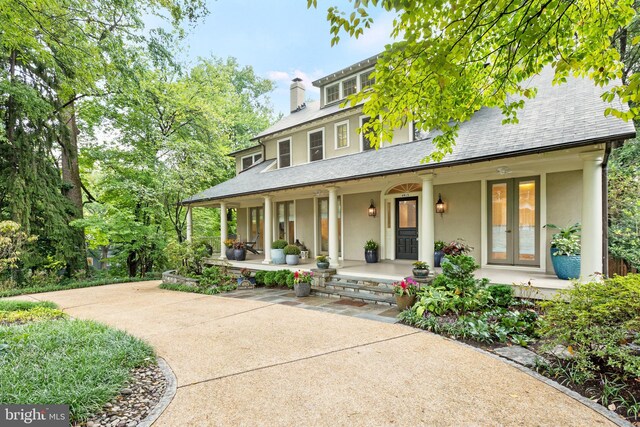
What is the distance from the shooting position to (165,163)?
38.2 feet

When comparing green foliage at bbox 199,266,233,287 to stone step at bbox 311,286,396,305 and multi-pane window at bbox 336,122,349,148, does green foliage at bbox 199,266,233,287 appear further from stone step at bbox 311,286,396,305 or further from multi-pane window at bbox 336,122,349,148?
multi-pane window at bbox 336,122,349,148

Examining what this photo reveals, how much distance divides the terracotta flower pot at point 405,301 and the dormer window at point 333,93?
9163 mm

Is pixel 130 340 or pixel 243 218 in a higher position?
pixel 243 218

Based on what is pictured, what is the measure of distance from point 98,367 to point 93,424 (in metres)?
0.87

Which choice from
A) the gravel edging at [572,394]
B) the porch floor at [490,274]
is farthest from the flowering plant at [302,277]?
the gravel edging at [572,394]

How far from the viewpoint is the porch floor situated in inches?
214

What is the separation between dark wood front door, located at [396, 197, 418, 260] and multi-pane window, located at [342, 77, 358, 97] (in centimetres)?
518

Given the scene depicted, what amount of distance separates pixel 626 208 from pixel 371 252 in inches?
328

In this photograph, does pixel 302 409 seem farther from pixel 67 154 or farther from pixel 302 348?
pixel 67 154

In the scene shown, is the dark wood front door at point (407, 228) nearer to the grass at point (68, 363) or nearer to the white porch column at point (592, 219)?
the white porch column at point (592, 219)

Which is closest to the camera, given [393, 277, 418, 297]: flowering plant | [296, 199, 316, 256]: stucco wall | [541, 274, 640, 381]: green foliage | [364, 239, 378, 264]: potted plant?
[541, 274, 640, 381]: green foliage

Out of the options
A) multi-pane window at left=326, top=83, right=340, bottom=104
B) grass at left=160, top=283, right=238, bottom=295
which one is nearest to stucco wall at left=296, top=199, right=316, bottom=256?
grass at left=160, top=283, right=238, bottom=295

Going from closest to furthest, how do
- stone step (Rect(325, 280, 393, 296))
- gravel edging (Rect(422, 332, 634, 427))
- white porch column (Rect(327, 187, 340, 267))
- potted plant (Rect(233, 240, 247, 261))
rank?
gravel edging (Rect(422, 332, 634, 427)) → stone step (Rect(325, 280, 393, 296)) → white porch column (Rect(327, 187, 340, 267)) → potted plant (Rect(233, 240, 247, 261))

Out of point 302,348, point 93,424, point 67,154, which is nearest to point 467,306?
point 302,348
